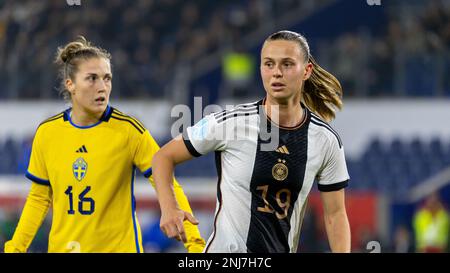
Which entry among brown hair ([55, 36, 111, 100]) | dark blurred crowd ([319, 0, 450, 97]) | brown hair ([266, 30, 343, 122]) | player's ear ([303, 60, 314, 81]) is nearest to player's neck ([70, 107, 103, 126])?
brown hair ([55, 36, 111, 100])

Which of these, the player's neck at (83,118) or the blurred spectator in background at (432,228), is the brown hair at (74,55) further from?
the blurred spectator in background at (432,228)

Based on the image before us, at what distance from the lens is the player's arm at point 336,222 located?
5484 millimetres

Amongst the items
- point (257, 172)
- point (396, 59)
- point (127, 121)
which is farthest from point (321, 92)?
point (396, 59)

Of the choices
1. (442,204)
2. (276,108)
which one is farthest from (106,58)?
(442,204)

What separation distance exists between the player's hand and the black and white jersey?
1.06 ft

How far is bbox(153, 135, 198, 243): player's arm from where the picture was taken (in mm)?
4977

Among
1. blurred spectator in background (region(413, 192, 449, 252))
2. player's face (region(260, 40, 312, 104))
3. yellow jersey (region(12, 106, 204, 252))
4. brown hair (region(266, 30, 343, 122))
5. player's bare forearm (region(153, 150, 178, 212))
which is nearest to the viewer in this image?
player's bare forearm (region(153, 150, 178, 212))

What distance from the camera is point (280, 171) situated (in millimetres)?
5359

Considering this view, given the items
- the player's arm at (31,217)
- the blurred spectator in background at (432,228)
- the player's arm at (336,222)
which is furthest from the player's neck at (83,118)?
the blurred spectator in background at (432,228)

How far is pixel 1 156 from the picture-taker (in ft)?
55.3

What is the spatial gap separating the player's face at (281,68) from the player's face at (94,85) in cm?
128

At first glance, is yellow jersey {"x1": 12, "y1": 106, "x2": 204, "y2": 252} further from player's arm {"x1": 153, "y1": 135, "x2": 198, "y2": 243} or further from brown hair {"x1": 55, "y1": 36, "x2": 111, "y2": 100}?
player's arm {"x1": 153, "y1": 135, "x2": 198, "y2": 243}
